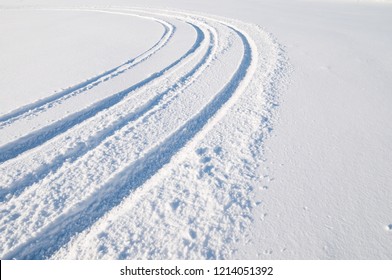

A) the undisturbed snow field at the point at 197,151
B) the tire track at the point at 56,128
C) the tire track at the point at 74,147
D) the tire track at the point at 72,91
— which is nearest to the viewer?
the undisturbed snow field at the point at 197,151

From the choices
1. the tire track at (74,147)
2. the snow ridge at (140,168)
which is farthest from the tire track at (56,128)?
the tire track at (74,147)

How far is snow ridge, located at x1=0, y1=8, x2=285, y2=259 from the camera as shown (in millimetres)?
2359

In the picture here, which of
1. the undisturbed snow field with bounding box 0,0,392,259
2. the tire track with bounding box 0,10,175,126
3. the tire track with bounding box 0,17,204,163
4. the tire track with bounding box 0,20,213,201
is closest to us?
the undisturbed snow field with bounding box 0,0,392,259

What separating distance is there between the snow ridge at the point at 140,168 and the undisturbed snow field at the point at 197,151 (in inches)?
0.5

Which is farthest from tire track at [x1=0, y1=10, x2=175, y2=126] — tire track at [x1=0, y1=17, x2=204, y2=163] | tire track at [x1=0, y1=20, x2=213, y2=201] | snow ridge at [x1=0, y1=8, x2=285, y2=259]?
tire track at [x1=0, y1=20, x2=213, y2=201]

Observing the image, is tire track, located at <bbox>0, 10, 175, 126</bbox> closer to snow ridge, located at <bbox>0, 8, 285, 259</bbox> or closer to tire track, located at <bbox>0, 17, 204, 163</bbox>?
snow ridge, located at <bbox>0, 8, 285, 259</bbox>

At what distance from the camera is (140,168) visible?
120 inches

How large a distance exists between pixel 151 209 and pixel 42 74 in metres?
3.94

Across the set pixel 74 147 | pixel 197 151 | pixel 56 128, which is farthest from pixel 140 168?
pixel 56 128

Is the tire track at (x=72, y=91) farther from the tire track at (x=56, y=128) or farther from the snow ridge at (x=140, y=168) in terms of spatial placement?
the tire track at (x=56, y=128)

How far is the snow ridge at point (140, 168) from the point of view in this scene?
2359mm

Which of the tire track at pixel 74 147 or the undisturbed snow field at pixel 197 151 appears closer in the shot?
the undisturbed snow field at pixel 197 151

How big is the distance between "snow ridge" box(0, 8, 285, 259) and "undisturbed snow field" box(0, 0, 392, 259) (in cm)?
1
